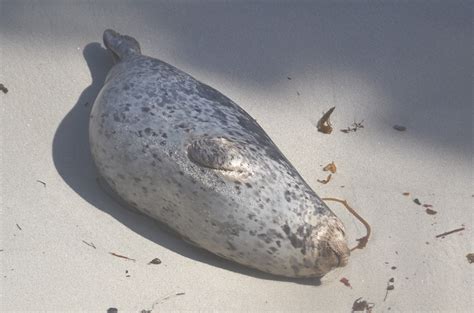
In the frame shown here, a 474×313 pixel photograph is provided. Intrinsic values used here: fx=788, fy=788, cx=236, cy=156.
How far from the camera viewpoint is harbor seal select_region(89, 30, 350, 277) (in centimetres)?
297

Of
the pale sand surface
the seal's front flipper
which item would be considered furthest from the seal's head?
the seal's front flipper

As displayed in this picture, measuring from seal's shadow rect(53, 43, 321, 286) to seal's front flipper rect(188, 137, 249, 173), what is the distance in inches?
14.3

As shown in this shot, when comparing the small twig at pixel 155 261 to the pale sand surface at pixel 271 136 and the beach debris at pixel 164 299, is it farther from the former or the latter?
the beach debris at pixel 164 299

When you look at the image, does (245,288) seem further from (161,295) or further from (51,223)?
(51,223)

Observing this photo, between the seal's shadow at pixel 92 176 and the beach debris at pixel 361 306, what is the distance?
0.58 feet

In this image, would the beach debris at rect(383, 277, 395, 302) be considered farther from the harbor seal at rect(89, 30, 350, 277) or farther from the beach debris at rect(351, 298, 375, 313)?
the harbor seal at rect(89, 30, 350, 277)

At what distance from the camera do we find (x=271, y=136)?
3.67 metres

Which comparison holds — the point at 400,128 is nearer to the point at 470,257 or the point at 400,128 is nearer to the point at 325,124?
the point at 325,124

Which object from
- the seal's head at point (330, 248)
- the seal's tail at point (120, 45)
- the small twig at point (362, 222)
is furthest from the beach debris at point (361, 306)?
the seal's tail at point (120, 45)

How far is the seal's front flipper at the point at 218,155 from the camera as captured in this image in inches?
116

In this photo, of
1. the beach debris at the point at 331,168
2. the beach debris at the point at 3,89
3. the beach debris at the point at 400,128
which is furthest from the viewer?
the beach debris at the point at 400,128

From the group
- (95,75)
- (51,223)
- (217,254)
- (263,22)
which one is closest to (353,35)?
(263,22)

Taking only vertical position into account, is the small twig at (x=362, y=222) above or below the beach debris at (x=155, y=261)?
above

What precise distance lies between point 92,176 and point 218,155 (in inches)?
27.0
